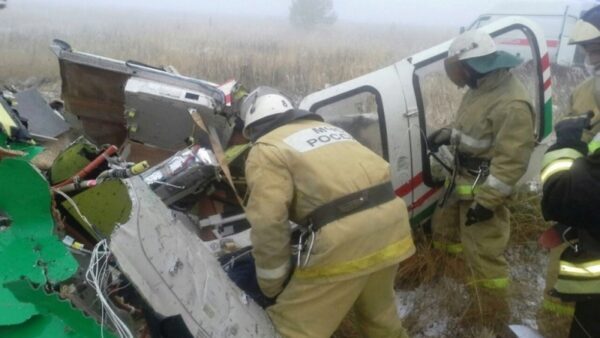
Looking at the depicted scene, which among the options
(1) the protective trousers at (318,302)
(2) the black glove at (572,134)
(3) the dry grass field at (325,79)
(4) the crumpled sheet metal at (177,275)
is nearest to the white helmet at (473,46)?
(3) the dry grass field at (325,79)

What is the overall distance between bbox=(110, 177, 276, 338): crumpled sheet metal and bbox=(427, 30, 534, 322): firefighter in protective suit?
1669mm

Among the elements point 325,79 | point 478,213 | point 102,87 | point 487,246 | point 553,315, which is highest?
point 102,87

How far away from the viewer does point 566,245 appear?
2.42 m

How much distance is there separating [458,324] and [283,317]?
5.10 ft

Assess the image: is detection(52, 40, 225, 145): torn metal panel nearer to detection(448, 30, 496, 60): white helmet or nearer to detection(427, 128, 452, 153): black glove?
detection(427, 128, 452, 153): black glove

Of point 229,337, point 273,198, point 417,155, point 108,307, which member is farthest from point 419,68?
point 108,307

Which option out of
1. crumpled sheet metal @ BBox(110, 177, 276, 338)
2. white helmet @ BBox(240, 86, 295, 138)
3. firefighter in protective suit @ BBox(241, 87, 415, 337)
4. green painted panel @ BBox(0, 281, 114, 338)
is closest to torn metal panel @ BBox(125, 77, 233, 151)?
white helmet @ BBox(240, 86, 295, 138)

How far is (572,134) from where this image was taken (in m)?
2.26

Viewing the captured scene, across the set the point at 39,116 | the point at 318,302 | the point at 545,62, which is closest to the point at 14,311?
the point at 318,302

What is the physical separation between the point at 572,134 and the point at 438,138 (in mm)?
1426

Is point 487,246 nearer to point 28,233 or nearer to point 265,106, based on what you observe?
point 265,106

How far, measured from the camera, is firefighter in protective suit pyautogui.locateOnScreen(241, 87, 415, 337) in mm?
2340

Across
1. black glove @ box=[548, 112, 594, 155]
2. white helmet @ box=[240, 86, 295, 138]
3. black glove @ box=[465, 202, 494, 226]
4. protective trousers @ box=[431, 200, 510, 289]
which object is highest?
white helmet @ box=[240, 86, 295, 138]

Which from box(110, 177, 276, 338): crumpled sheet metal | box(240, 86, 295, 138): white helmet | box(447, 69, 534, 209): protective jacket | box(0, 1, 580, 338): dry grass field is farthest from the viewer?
box(0, 1, 580, 338): dry grass field
